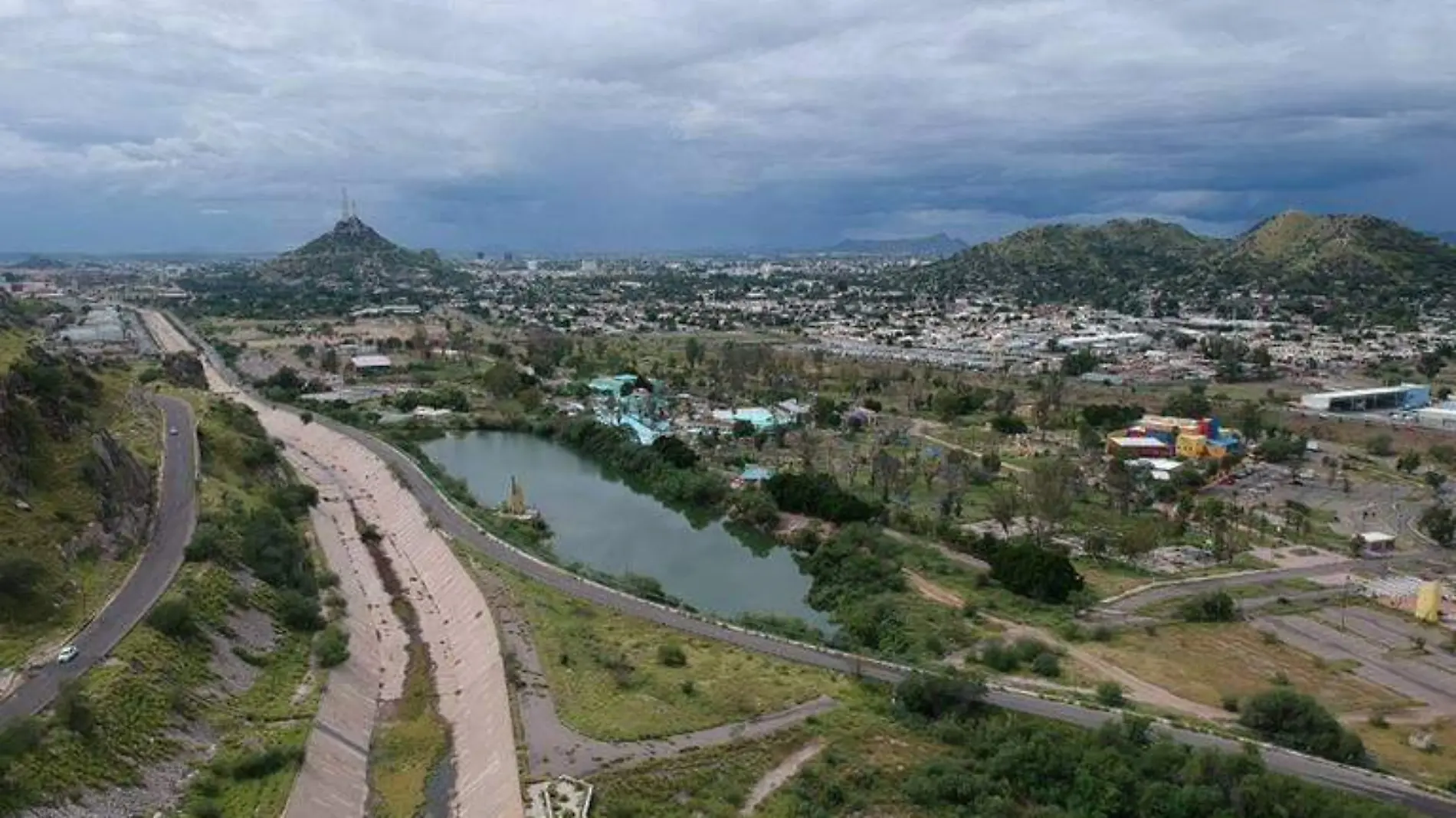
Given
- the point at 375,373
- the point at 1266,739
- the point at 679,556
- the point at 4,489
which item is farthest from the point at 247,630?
the point at 375,373

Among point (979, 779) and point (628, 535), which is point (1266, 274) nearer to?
point (628, 535)

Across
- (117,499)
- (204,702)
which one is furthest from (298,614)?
(117,499)

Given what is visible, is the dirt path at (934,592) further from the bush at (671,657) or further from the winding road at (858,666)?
the bush at (671,657)

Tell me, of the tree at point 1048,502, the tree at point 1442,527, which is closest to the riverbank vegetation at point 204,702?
the tree at point 1048,502

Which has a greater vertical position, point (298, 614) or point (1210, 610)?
point (1210, 610)

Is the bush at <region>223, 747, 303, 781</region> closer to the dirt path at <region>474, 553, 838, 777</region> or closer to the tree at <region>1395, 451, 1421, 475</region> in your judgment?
the dirt path at <region>474, 553, 838, 777</region>

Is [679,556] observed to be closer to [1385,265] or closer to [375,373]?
[375,373]
